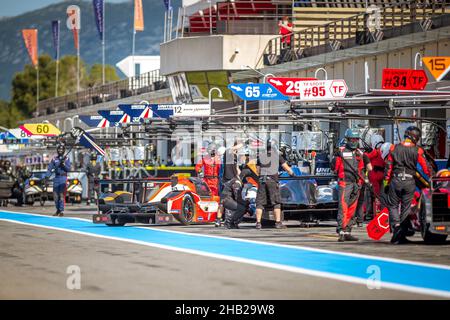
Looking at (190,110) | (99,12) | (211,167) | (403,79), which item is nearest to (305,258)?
(403,79)

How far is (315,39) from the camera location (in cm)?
4459

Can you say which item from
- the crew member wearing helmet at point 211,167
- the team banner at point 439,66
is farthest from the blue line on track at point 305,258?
the crew member wearing helmet at point 211,167

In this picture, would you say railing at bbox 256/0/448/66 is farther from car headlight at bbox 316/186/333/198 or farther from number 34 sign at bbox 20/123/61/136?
car headlight at bbox 316/186/333/198

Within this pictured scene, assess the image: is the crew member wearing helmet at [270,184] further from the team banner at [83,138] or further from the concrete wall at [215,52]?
the concrete wall at [215,52]

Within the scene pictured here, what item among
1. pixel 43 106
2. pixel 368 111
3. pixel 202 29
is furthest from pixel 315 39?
pixel 43 106

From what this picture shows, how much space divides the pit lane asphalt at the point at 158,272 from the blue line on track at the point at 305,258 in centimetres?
56

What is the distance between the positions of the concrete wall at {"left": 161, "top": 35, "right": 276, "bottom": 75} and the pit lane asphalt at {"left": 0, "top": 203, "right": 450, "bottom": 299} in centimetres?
3345

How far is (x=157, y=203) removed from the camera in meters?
24.6

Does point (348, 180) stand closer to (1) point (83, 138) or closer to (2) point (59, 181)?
(2) point (59, 181)

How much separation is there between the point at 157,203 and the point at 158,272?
11667mm

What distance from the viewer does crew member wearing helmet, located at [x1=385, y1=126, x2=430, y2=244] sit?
17.9 meters

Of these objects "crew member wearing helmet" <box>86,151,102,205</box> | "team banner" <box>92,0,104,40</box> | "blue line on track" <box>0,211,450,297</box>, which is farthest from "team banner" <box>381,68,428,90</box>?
"team banner" <box>92,0,104,40</box>

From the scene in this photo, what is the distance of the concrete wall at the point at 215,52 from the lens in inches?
2084

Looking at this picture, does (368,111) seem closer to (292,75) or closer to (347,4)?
(292,75)
